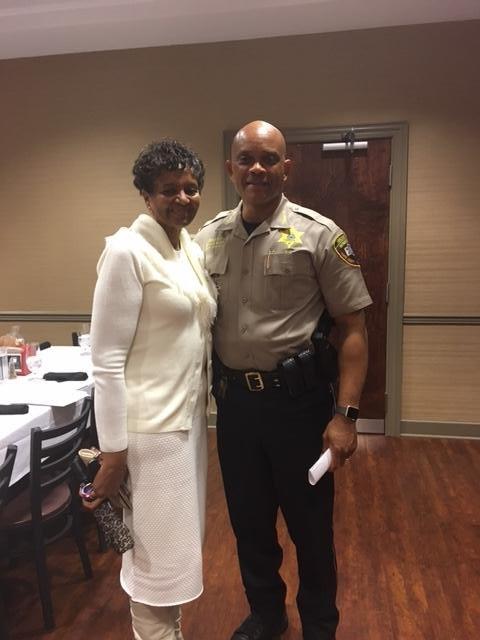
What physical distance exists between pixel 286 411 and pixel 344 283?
422 millimetres

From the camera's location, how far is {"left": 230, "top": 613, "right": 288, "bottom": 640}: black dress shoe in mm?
1722

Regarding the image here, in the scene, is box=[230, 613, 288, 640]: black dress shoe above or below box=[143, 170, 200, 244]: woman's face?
below

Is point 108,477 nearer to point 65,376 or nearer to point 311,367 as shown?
point 311,367

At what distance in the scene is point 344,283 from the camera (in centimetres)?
155

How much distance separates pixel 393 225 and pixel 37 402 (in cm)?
253

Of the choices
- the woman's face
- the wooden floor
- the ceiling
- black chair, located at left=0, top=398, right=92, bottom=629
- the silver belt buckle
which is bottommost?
the wooden floor

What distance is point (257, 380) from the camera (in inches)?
61.4

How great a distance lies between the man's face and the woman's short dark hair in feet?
0.67

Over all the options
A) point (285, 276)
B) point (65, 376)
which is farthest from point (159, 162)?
point (65, 376)

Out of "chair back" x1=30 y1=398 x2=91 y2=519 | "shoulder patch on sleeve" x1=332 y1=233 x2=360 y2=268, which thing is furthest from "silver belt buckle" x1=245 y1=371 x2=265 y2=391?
"chair back" x1=30 y1=398 x2=91 y2=519

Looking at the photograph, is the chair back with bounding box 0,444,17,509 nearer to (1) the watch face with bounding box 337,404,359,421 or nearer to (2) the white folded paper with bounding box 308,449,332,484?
(2) the white folded paper with bounding box 308,449,332,484

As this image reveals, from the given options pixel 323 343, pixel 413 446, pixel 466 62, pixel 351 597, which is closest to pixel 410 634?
pixel 351 597

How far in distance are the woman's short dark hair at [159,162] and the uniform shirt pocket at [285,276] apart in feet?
1.21

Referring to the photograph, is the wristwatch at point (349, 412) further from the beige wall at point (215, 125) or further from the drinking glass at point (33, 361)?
the beige wall at point (215, 125)
